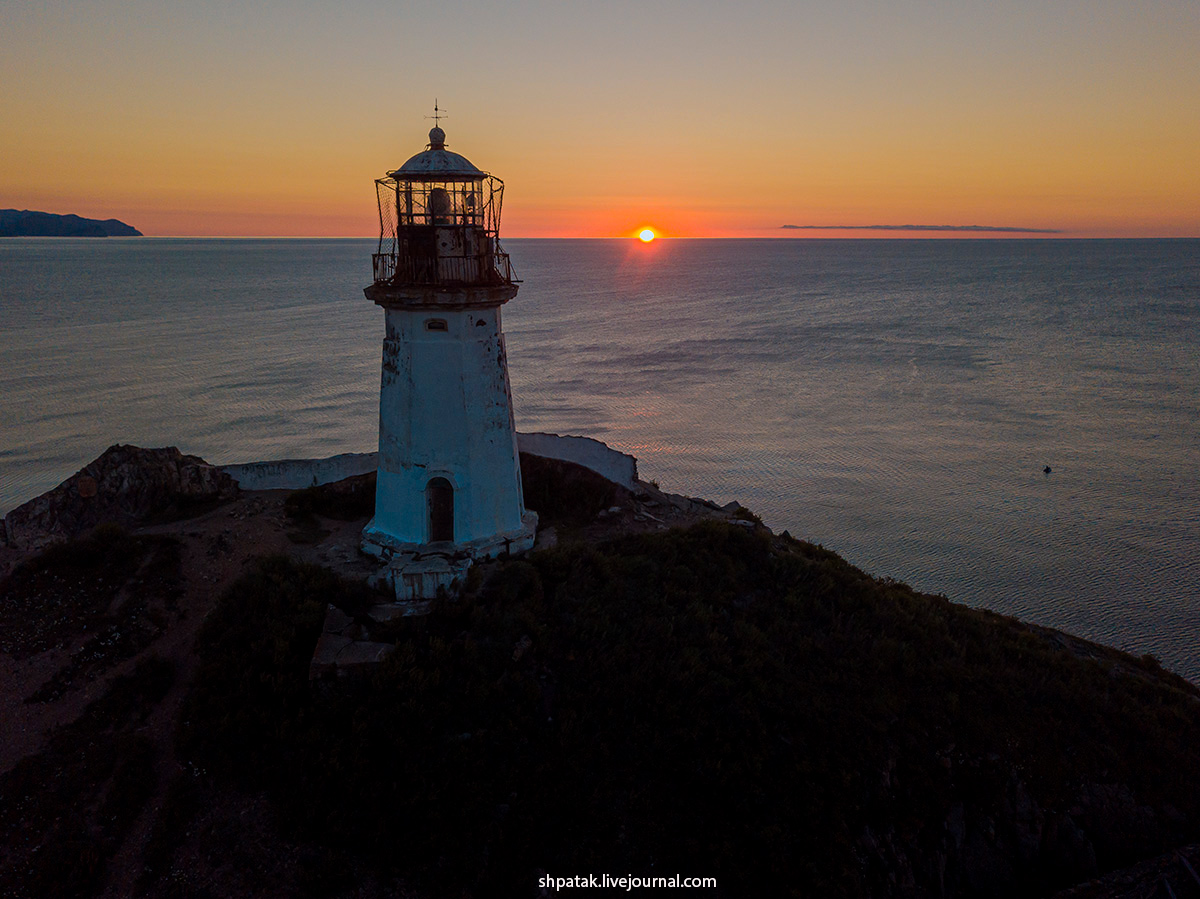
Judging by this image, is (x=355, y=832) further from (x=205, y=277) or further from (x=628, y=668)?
→ (x=205, y=277)

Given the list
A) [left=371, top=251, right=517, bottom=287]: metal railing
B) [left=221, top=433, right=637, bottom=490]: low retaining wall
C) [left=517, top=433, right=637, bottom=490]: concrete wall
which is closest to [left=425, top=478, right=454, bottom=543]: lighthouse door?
[left=371, top=251, right=517, bottom=287]: metal railing

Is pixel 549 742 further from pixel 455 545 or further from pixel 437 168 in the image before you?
pixel 437 168

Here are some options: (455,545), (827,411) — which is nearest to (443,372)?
(455,545)

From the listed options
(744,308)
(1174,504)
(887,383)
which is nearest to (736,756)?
(1174,504)

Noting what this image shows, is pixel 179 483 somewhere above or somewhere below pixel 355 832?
above

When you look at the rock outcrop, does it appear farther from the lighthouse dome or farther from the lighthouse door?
the lighthouse dome

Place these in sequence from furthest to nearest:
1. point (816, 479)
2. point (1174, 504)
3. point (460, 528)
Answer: point (816, 479), point (1174, 504), point (460, 528)

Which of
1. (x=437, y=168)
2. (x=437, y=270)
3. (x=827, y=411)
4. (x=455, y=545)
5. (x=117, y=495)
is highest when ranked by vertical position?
(x=437, y=168)
